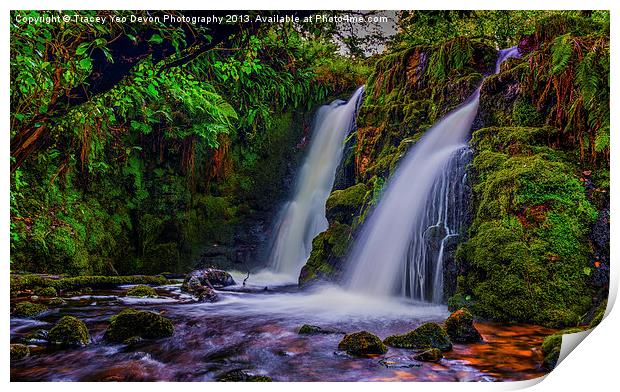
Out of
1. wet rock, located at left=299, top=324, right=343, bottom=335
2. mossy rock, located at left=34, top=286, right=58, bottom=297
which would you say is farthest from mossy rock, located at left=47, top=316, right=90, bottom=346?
wet rock, located at left=299, top=324, right=343, bottom=335

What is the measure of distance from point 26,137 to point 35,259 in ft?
4.08

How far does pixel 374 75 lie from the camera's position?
203 inches

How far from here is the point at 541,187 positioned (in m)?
3.66

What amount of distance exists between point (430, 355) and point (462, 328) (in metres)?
0.36

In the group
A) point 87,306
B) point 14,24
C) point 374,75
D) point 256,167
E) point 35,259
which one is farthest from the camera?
point 256,167

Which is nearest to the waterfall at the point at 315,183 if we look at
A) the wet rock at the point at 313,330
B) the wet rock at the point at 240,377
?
the wet rock at the point at 313,330

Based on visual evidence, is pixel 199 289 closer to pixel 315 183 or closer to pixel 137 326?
pixel 137 326

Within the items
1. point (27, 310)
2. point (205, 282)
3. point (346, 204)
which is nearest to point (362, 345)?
point (205, 282)

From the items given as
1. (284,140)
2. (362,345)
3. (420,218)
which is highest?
(284,140)

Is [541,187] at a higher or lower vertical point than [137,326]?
higher

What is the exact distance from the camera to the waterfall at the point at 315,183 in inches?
237

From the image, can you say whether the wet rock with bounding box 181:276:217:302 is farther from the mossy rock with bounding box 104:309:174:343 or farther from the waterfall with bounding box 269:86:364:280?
the waterfall with bounding box 269:86:364:280
